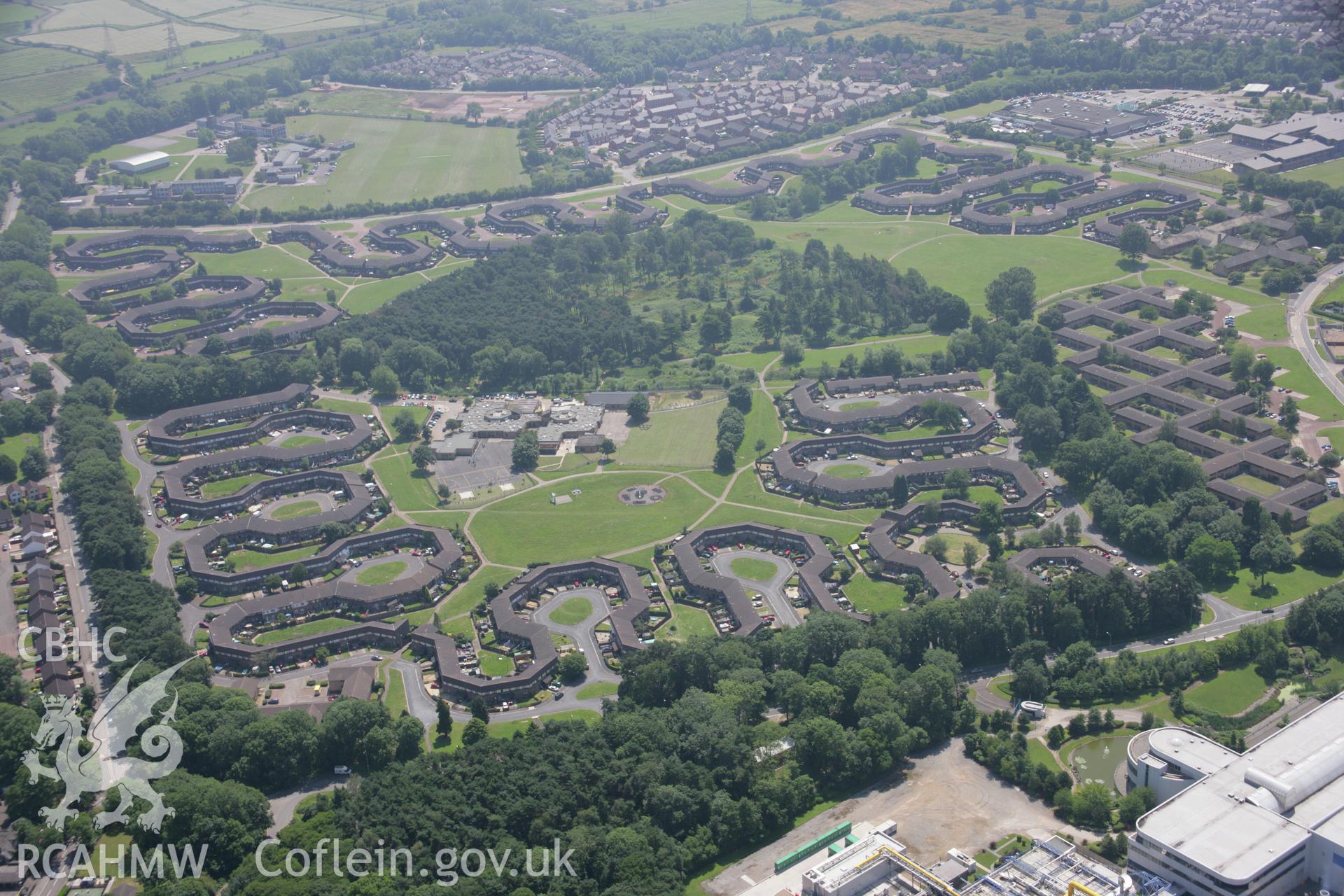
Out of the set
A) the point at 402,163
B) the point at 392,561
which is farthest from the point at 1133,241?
the point at 402,163

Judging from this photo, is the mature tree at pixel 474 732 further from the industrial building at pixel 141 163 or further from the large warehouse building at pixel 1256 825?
the industrial building at pixel 141 163

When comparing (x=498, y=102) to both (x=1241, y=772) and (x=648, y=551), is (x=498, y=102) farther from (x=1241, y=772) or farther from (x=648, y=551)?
(x=1241, y=772)

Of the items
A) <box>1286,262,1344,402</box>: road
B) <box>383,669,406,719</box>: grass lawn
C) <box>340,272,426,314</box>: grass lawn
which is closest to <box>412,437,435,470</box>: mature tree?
<box>383,669,406,719</box>: grass lawn

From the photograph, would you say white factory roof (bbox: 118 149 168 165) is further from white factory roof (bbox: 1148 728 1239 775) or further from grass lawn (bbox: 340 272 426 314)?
white factory roof (bbox: 1148 728 1239 775)

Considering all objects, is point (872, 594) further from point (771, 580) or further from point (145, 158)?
point (145, 158)

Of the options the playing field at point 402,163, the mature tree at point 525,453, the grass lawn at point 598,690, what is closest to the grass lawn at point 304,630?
the grass lawn at point 598,690

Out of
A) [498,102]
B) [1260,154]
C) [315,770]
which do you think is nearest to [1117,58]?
[1260,154]
